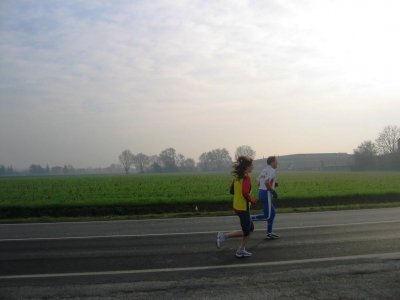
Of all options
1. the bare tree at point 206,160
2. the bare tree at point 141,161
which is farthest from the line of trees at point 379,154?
the bare tree at point 141,161

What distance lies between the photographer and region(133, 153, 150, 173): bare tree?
154875 mm

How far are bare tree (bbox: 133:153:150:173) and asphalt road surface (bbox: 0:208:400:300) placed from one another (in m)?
145

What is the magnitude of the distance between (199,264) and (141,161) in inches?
5960

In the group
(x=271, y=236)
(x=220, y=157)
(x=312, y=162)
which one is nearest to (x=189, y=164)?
(x=220, y=157)

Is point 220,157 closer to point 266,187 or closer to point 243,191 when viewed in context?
point 266,187

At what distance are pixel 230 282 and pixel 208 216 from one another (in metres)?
8.61

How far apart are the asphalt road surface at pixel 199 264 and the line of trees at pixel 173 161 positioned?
72.3 m

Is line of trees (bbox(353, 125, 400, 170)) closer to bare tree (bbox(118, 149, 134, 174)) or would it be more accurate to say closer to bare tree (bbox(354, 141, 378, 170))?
bare tree (bbox(354, 141, 378, 170))

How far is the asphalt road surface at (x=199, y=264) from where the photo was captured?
5.14m

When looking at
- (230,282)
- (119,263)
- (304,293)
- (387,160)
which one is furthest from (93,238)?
(387,160)

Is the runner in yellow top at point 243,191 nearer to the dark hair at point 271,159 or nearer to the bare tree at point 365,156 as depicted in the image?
the dark hair at point 271,159

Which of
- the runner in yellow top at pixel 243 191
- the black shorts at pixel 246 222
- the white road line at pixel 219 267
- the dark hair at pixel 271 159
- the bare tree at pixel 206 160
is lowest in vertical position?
the white road line at pixel 219 267

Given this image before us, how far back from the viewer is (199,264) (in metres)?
6.54

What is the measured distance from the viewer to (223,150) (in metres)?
117
